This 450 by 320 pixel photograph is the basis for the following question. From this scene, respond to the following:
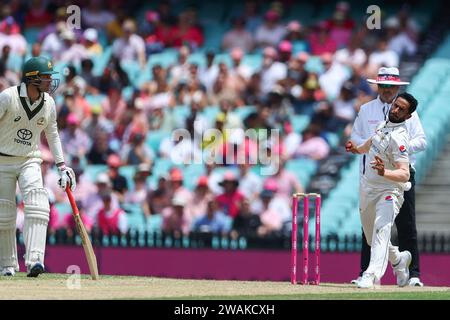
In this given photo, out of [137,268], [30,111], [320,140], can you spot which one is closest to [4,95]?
[30,111]

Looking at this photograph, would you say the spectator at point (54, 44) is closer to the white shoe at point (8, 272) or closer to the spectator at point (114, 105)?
the spectator at point (114, 105)

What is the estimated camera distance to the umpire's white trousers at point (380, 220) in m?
15.1

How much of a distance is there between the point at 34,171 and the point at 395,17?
981cm

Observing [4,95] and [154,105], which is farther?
[154,105]

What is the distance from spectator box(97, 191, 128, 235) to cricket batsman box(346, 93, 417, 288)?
250 inches

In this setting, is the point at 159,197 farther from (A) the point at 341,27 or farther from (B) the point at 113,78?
(A) the point at 341,27

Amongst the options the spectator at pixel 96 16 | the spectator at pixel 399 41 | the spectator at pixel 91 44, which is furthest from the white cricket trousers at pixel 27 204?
the spectator at pixel 96 16

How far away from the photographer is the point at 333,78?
75.6 ft

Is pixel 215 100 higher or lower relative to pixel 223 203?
→ higher

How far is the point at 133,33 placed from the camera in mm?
25812
